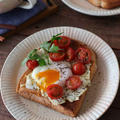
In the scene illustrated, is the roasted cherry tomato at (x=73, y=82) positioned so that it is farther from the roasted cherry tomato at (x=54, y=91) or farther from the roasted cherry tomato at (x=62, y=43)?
the roasted cherry tomato at (x=62, y=43)

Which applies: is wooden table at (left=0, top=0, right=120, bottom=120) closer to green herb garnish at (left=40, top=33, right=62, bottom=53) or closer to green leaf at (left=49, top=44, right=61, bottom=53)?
green herb garnish at (left=40, top=33, right=62, bottom=53)

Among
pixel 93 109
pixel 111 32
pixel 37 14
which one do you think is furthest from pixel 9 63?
pixel 111 32

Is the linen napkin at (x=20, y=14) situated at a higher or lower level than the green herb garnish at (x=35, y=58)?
higher

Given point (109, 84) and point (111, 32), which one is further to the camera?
point (111, 32)

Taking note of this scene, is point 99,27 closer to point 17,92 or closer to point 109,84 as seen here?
point 109,84

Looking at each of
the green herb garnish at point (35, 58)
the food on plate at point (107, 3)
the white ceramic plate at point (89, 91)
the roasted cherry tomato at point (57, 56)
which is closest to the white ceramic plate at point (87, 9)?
the food on plate at point (107, 3)

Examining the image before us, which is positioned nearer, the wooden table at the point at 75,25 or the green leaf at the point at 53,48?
the green leaf at the point at 53,48

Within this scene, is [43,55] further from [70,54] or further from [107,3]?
[107,3]
